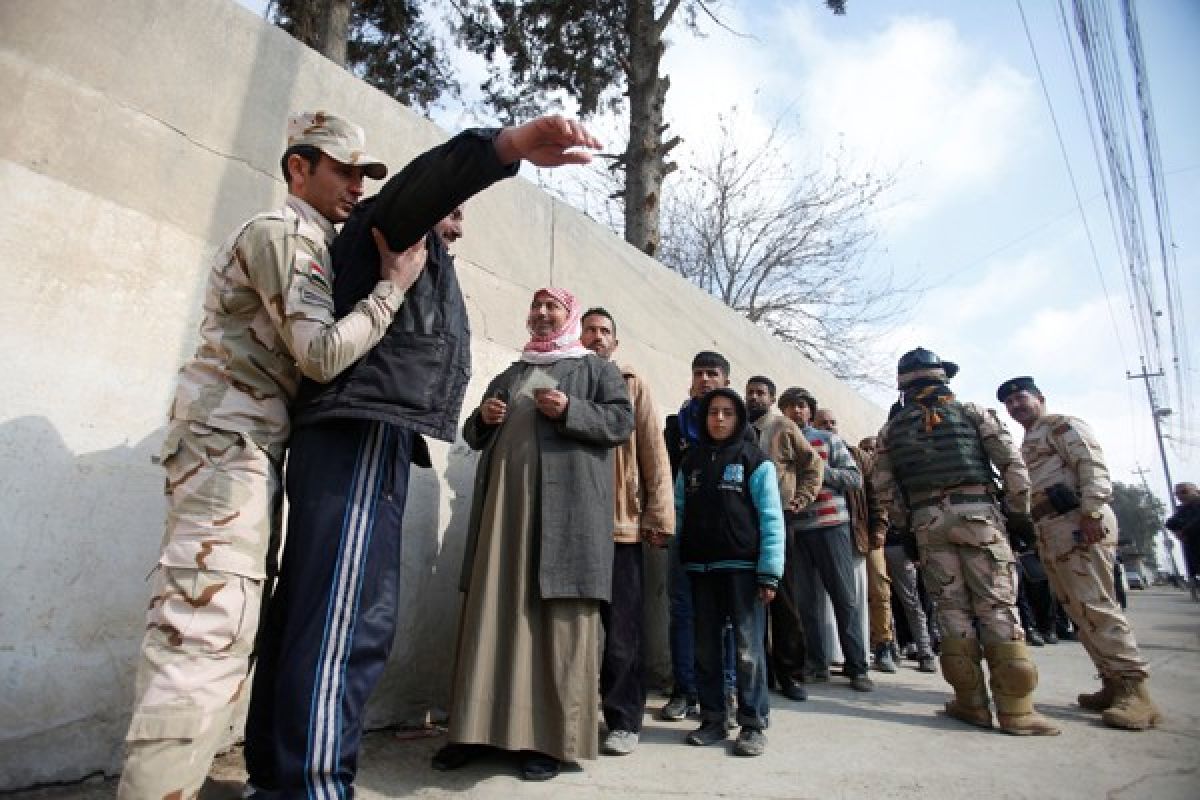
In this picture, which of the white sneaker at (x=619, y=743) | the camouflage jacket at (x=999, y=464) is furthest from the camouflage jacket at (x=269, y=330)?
the camouflage jacket at (x=999, y=464)

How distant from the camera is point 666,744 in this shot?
2.93m

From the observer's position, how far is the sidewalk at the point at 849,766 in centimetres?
232

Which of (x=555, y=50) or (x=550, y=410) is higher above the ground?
(x=555, y=50)

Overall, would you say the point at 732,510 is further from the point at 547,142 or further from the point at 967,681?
the point at 547,142

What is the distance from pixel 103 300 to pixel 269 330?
0.96m

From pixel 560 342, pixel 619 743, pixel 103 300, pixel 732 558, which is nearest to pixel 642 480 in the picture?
pixel 732 558

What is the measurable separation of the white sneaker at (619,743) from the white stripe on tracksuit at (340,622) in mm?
1358

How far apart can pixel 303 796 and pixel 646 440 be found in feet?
6.85

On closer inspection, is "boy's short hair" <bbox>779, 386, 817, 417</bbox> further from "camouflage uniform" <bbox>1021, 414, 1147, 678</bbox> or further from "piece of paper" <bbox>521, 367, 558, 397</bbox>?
"piece of paper" <bbox>521, 367, 558, 397</bbox>

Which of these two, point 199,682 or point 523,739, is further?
point 523,739

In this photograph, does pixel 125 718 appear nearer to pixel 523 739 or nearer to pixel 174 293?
pixel 523 739

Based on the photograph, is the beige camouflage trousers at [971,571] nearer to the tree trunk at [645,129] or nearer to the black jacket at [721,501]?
the black jacket at [721,501]

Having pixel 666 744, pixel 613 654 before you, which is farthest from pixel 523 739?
pixel 666 744

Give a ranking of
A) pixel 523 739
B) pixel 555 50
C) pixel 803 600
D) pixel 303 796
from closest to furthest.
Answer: pixel 303 796 < pixel 523 739 < pixel 803 600 < pixel 555 50
